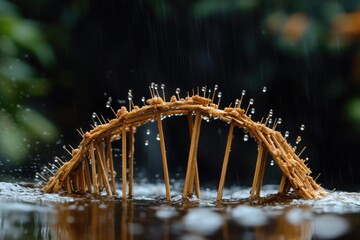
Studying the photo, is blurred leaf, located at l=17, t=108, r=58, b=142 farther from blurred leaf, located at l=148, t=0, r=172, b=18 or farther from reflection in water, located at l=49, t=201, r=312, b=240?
reflection in water, located at l=49, t=201, r=312, b=240

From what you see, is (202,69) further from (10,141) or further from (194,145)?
(194,145)

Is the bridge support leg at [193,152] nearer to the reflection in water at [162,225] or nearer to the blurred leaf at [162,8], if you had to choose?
the reflection in water at [162,225]

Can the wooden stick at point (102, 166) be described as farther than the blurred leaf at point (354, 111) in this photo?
No

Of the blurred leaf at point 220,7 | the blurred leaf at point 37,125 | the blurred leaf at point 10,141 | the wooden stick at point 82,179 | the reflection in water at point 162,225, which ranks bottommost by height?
the reflection in water at point 162,225

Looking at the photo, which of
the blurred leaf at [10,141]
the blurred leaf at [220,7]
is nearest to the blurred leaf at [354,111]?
the blurred leaf at [220,7]

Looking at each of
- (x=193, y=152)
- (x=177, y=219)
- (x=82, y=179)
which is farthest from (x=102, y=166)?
(x=177, y=219)

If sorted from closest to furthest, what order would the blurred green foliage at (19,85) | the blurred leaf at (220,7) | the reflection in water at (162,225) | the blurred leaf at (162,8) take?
1. the reflection in water at (162,225)
2. the blurred green foliage at (19,85)
3. the blurred leaf at (220,7)
4. the blurred leaf at (162,8)

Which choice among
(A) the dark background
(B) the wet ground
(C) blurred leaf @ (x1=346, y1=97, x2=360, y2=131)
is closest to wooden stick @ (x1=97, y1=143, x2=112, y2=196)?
(B) the wet ground
